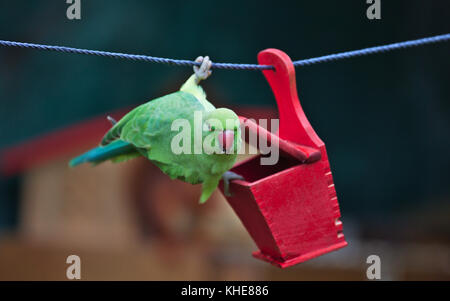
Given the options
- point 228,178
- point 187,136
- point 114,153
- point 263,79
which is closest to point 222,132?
point 187,136

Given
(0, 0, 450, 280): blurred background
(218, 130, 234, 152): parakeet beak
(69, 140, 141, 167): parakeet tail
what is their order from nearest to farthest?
(218, 130, 234, 152): parakeet beak < (69, 140, 141, 167): parakeet tail < (0, 0, 450, 280): blurred background

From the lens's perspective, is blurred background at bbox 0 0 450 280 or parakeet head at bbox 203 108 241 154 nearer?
parakeet head at bbox 203 108 241 154

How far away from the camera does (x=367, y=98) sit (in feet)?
14.2

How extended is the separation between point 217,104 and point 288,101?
2.08 metres

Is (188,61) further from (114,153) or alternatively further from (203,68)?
(114,153)

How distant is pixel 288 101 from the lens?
138 centimetres

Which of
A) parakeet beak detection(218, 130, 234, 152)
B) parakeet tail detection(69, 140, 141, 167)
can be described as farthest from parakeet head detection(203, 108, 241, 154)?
parakeet tail detection(69, 140, 141, 167)

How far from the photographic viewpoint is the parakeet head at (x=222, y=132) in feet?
3.77

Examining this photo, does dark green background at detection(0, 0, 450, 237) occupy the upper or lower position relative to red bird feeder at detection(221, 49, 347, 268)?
upper

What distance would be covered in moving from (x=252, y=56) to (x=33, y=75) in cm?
189

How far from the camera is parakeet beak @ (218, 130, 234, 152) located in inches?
45.1

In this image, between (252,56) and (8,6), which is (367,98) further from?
(8,6)

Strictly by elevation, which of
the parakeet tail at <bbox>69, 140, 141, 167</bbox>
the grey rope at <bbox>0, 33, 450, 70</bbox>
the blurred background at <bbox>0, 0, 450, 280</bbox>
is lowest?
the parakeet tail at <bbox>69, 140, 141, 167</bbox>

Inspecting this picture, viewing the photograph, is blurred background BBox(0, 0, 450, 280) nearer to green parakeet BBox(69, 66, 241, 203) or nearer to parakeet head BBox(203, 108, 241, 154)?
green parakeet BBox(69, 66, 241, 203)
